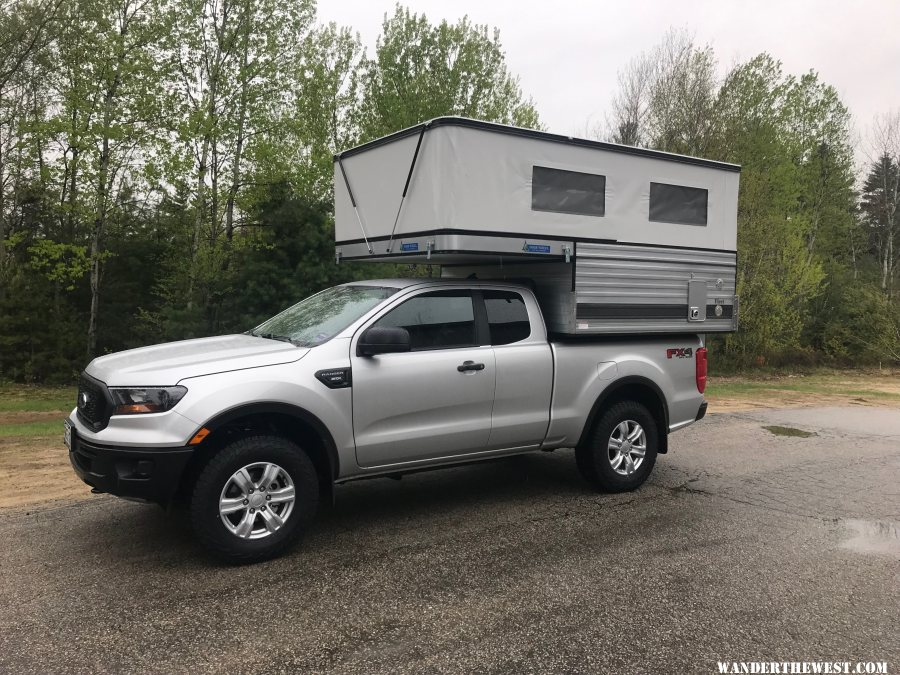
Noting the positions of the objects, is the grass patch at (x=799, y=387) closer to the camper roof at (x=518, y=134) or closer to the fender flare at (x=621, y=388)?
the fender flare at (x=621, y=388)

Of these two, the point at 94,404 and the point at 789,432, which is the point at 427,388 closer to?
the point at 94,404

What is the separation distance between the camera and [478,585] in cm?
405

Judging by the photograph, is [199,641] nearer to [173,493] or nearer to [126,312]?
[173,493]

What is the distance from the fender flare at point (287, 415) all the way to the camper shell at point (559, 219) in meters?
1.60

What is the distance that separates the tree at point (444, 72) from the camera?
24.7m

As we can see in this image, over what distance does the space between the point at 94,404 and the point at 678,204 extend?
5231mm

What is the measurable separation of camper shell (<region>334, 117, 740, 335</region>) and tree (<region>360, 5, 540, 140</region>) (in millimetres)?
19189

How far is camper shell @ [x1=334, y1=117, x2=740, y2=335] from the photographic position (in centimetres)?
521

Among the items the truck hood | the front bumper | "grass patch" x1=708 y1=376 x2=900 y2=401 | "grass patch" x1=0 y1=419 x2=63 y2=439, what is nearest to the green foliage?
"grass patch" x1=0 y1=419 x2=63 y2=439

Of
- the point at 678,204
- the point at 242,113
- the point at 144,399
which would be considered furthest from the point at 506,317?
the point at 242,113

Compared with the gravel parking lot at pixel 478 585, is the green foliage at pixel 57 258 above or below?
above

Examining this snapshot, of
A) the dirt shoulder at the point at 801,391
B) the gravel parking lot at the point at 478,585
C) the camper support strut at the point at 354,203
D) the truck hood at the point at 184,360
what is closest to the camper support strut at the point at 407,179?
the camper support strut at the point at 354,203

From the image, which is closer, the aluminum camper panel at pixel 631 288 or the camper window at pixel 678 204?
the aluminum camper panel at pixel 631 288

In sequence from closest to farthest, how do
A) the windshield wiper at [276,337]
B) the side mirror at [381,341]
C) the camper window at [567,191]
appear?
the side mirror at [381,341], the windshield wiper at [276,337], the camper window at [567,191]
